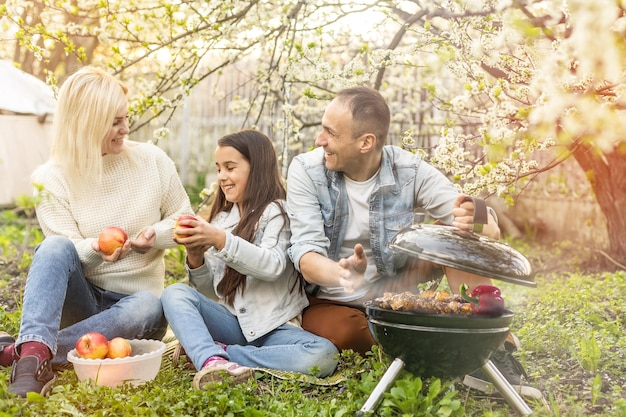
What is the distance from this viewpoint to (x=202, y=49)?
15.9 ft

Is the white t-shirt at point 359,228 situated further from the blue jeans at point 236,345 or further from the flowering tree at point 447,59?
the flowering tree at point 447,59

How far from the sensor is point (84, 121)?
3.36m

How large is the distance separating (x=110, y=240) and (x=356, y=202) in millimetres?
1095

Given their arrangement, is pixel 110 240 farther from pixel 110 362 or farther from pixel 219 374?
pixel 219 374

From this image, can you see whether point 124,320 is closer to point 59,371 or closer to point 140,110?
point 59,371

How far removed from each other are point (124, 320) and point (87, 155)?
75 centimetres

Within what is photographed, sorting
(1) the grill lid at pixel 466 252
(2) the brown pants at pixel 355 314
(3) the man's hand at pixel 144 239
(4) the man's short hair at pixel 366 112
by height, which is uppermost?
(4) the man's short hair at pixel 366 112

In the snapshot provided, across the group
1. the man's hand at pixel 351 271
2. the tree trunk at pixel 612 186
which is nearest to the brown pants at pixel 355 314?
the man's hand at pixel 351 271

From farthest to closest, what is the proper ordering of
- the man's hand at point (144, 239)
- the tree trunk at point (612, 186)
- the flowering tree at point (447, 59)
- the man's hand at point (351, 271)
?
the tree trunk at point (612, 186) → the flowering tree at point (447, 59) → the man's hand at point (144, 239) → the man's hand at point (351, 271)

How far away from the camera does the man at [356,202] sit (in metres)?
3.33

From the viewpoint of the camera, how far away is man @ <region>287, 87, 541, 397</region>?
3326mm

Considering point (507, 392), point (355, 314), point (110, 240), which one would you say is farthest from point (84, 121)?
point (507, 392)

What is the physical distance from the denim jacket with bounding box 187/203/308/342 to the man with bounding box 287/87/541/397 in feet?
0.31

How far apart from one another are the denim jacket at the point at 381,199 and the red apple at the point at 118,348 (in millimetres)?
822
